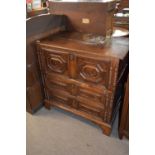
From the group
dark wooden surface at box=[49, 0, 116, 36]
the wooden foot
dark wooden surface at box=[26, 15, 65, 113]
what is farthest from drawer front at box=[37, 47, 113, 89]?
the wooden foot

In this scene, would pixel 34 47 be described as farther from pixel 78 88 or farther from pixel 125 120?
pixel 125 120

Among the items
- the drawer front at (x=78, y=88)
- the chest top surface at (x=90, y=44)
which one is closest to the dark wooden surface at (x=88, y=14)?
the chest top surface at (x=90, y=44)

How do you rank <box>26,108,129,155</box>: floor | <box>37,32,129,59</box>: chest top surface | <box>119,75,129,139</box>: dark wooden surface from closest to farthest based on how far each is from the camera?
<box>37,32,129,59</box>: chest top surface → <box>119,75,129,139</box>: dark wooden surface → <box>26,108,129,155</box>: floor

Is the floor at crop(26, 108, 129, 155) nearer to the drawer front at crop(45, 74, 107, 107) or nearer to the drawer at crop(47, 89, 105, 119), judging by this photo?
the drawer at crop(47, 89, 105, 119)

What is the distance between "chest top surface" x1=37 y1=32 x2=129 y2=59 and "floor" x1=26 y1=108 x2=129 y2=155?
0.84 m

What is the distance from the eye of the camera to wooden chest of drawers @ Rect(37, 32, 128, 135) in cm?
118

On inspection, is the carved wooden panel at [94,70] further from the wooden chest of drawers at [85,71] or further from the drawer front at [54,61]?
the drawer front at [54,61]

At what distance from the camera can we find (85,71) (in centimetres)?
130

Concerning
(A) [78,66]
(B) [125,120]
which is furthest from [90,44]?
(B) [125,120]

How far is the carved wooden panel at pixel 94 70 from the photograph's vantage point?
118cm

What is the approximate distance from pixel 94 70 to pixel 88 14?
54cm

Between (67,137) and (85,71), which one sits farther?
(67,137)
